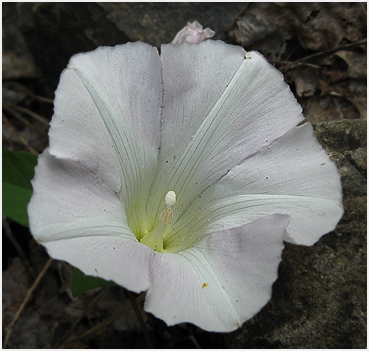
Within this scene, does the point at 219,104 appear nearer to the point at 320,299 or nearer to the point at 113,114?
the point at 113,114

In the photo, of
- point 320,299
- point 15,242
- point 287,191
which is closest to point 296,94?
point 287,191

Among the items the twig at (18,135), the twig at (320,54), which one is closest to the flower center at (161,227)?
the twig at (320,54)

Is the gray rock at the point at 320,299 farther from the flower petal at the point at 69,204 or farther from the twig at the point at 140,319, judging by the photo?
the flower petal at the point at 69,204

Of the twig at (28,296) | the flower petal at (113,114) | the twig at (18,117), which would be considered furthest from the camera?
the twig at (18,117)

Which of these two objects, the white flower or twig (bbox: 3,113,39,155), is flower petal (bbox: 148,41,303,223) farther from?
twig (bbox: 3,113,39,155)

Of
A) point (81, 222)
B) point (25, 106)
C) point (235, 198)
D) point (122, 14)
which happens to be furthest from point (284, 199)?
point (25, 106)
